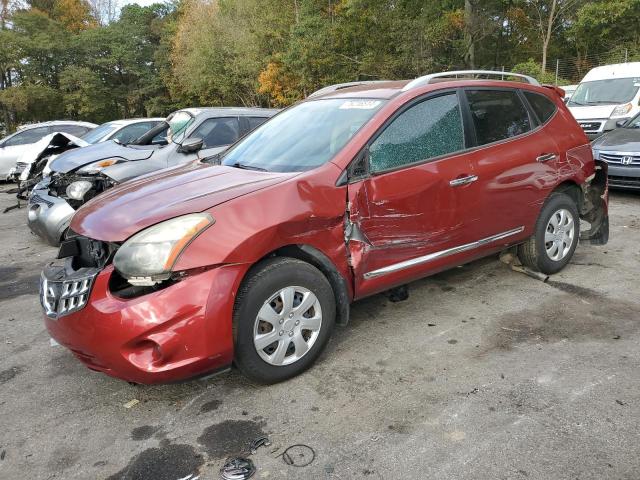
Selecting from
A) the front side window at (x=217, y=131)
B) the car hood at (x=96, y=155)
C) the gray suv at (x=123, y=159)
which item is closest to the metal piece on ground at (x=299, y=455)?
the gray suv at (x=123, y=159)

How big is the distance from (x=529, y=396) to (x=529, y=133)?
7.83 feet

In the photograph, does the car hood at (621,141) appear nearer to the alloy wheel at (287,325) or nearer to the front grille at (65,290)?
the alloy wheel at (287,325)

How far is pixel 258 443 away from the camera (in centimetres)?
259

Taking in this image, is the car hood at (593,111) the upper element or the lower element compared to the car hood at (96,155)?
lower

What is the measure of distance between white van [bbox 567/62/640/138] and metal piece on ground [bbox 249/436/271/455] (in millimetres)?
10522

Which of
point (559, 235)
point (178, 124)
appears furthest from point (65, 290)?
point (178, 124)

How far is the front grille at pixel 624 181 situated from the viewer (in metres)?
7.68

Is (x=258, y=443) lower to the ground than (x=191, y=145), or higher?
lower

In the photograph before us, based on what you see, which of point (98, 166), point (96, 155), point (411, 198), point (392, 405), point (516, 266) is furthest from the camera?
point (96, 155)

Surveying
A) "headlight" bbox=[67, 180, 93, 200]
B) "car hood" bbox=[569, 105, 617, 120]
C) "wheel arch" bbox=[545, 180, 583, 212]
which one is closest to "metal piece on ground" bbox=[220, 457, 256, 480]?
"wheel arch" bbox=[545, 180, 583, 212]

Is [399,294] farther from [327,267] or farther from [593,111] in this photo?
[593,111]

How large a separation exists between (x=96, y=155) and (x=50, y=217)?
1200mm

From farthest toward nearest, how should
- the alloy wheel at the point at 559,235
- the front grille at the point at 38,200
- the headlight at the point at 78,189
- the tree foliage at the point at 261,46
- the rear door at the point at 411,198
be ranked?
the tree foliage at the point at 261,46 → the front grille at the point at 38,200 → the headlight at the point at 78,189 → the alloy wheel at the point at 559,235 → the rear door at the point at 411,198

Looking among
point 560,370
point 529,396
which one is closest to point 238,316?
point 529,396
